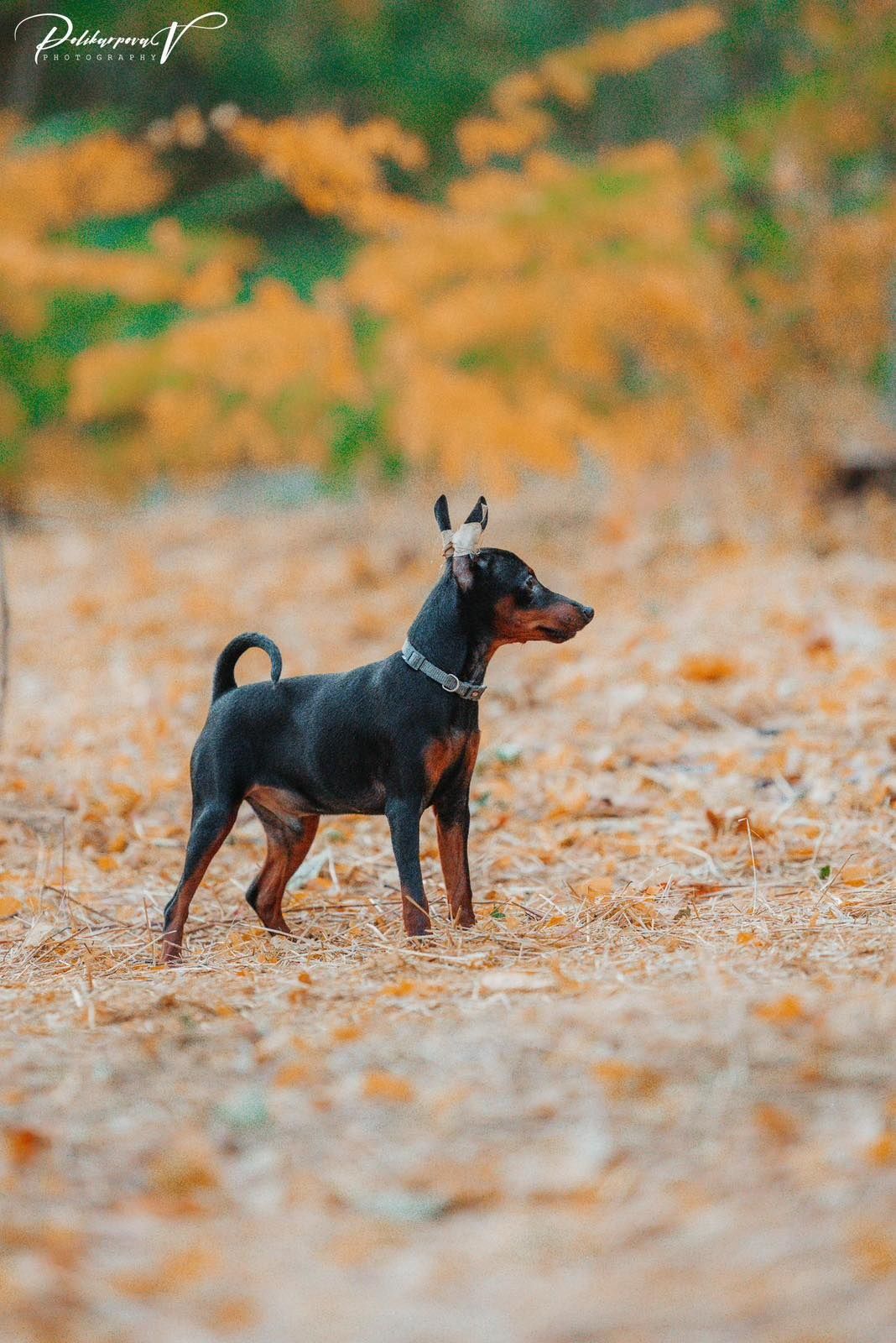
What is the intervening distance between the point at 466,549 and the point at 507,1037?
4.11 ft

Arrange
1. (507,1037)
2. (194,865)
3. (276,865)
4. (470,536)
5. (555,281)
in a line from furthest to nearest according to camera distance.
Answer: (555,281) → (276,865) → (194,865) → (470,536) → (507,1037)

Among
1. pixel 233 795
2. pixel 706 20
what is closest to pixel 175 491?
pixel 706 20

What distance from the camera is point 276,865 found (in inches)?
137

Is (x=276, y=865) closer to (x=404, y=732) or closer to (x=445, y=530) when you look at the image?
(x=404, y=732)

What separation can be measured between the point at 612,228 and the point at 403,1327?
320 inches

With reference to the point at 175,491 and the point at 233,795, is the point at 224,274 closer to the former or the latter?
the point at 175,491

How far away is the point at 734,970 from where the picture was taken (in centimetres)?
274

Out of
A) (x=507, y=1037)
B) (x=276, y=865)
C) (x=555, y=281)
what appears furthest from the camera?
(x=555, y=281)

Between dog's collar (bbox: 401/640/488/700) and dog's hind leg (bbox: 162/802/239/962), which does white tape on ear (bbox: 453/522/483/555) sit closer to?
dog's collar (bbox: 401/640/488/700)

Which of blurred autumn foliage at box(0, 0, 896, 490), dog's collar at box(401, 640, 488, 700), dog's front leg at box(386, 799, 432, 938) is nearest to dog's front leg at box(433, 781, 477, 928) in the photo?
dog's front leg at box(386, 799, 432, 938)

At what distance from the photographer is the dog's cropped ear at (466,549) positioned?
313cm

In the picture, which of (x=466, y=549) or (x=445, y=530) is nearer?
(x=466, y=549)

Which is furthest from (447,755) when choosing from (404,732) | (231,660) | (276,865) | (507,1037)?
(507,1037)

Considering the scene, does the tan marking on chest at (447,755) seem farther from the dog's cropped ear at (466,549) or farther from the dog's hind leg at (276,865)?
the dog's hind leg at (276,865)
